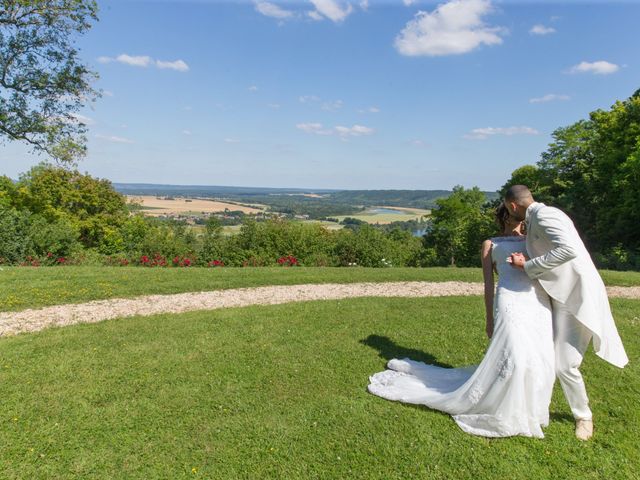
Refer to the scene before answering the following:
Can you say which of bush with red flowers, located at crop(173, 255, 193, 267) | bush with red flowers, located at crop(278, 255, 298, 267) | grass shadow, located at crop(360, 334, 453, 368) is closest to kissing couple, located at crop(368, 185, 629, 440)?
grass shadow, located at crop(360, 334, 453, 368)

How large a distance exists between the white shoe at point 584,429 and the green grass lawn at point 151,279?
9.08m

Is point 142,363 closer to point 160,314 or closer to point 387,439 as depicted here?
point 160,314

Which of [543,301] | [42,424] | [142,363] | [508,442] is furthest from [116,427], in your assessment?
[543,301]

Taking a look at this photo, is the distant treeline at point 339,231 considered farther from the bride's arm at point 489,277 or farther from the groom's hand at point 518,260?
the groom's hand at point 518,260

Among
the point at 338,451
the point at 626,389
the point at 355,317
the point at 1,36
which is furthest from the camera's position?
the point at 1,36

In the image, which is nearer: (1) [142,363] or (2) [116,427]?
(2) [116,427]

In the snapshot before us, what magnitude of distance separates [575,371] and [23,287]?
12411 millimetres

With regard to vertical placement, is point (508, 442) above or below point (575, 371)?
below

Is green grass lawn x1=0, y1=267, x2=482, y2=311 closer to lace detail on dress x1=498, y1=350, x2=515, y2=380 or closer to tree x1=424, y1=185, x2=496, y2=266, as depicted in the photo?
lace detail on dress x1=498, y1=350, x2=515, y2=380

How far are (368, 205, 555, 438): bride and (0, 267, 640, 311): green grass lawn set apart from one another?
8.59m

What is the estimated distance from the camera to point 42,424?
4398 millimetres

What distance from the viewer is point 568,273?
4.02 meters

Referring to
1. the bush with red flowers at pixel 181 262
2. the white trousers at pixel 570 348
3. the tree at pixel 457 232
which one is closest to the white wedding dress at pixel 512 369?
the white trousers at pixel 570 348

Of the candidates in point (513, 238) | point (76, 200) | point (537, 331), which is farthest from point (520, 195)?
point (76, 200)
